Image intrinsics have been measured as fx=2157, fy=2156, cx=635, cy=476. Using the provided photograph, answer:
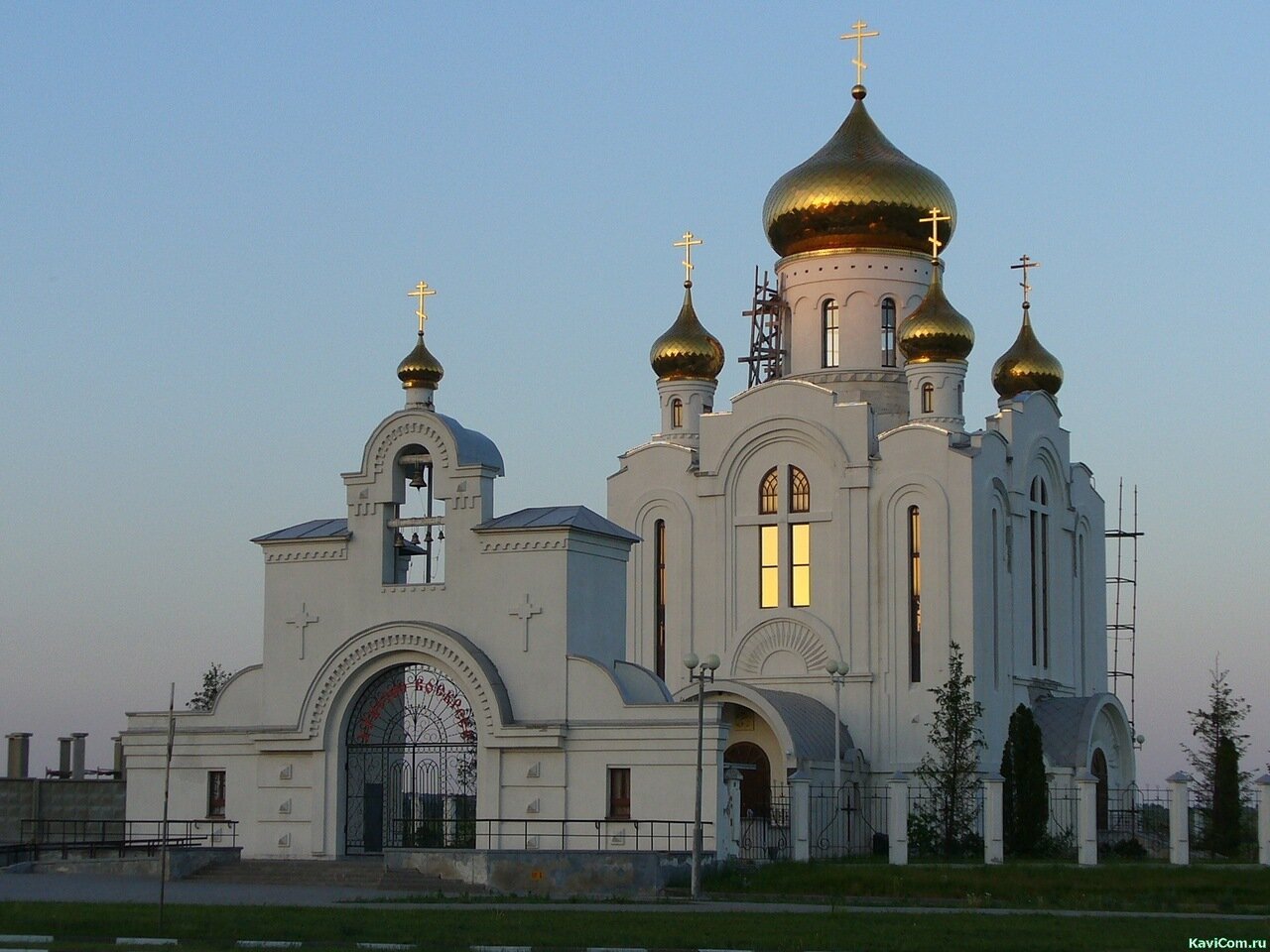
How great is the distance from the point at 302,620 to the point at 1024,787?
11.6 m

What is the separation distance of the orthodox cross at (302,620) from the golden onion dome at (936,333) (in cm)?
1283

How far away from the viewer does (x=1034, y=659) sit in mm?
39719

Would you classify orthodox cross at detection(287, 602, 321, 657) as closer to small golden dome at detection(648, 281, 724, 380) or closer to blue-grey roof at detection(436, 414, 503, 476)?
blue-grey roof at detection(436, 414, 503, 476)

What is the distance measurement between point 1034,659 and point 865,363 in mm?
6523

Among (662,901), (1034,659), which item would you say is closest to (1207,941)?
(662,901)

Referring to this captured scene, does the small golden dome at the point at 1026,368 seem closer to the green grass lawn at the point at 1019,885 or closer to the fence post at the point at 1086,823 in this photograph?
the fence post at the point at 1086,823

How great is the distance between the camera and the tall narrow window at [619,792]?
2905 cm

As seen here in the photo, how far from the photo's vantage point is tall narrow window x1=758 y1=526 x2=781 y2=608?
3884 cm

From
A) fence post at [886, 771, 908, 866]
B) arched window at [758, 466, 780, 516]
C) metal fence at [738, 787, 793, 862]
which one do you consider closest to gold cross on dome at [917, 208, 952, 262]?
arched window at [758, 466, 780, 516]

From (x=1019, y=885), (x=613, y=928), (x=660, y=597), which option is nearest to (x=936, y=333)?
(x=660, y=597)

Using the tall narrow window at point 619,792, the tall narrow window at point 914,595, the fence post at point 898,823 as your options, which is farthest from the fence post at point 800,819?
the tall narrow window at point 914,595

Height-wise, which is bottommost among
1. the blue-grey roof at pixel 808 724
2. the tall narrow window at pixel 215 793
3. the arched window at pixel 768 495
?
the tall narrow window at pixel 215 793

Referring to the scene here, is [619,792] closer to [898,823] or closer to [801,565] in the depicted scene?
[898,823]

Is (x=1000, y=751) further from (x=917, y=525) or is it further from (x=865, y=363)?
(x=865, y=363)
